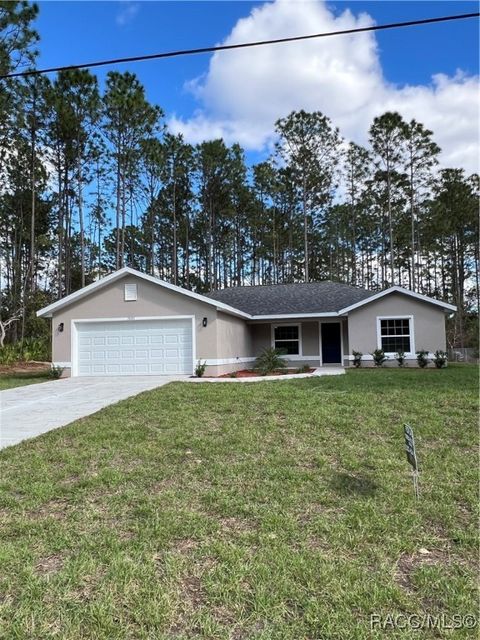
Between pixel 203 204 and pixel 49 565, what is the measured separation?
3470 centimetres

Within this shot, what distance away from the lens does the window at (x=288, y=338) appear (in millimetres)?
20531

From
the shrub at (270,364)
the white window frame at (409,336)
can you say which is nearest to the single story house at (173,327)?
the white window frame at (409,336)

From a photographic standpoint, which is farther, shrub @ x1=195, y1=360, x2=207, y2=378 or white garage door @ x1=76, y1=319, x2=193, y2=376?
white garage door @ x1=76, y1=319, x2=193, y2=376

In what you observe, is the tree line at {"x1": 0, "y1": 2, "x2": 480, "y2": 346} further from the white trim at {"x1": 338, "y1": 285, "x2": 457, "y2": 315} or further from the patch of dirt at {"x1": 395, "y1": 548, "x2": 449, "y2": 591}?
Answer: the patch of dirt at {"x1": 395, "y1": 548, "x2": 449, "y2": 591}

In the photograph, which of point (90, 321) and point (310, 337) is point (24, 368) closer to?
point (90, 321)

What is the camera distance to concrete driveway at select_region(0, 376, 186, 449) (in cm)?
762

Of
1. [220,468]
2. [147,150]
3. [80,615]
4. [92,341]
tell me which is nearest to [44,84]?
[147,150]

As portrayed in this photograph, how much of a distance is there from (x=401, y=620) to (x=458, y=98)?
8.95m

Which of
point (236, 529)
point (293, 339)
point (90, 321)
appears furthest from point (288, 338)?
point (236, 529)

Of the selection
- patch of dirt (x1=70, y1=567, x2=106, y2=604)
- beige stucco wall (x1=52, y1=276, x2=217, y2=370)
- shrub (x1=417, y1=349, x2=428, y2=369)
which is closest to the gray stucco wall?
shrub (x1=417, y1=349, x2=428, y2=369)

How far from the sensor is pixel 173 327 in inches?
645

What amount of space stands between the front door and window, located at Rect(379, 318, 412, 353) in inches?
87.2

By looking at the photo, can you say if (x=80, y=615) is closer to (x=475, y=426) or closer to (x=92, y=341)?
(x=475, y=426)

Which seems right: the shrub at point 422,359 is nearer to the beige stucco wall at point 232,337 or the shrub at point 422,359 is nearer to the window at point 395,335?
the window at point 395,335
